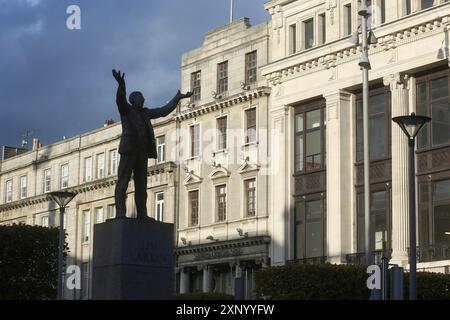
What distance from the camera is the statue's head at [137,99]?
24.5 metres

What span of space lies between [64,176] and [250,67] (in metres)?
21.0

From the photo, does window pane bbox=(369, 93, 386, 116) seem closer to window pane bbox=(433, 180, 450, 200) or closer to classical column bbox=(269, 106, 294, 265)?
window pane bbox=(433, 180, 450, 200)

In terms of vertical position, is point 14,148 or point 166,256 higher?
point 14,148

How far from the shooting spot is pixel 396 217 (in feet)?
161

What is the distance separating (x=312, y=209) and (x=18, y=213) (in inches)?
1238

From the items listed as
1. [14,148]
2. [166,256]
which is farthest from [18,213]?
[166,256]

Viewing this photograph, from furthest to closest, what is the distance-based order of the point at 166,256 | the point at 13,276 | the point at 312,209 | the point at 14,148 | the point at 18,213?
the point at 14,148 → the point at 18,213 → the point at 312,209 → the point at 13,276 → the point at 166,256

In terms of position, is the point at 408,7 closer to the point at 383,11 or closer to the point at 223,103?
the point at 383,11

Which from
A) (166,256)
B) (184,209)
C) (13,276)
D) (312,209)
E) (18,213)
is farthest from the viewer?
(18,213)

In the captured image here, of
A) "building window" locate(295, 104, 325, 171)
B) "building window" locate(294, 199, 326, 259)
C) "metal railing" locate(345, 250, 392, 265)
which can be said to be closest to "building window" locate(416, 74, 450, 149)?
"metal railing" locate(345, 250, 392, 265)

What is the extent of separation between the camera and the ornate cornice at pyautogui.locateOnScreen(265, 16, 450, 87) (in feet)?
159

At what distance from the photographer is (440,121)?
159 ft

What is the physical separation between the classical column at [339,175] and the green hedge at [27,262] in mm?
12847

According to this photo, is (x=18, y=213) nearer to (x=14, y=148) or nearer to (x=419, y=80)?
(x=14, y=148)
